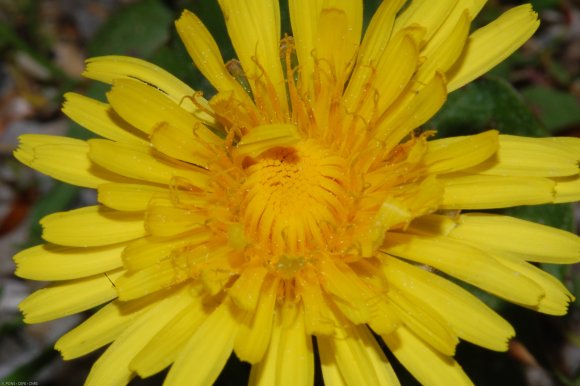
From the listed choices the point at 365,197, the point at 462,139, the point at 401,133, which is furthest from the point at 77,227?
the point at 462,139

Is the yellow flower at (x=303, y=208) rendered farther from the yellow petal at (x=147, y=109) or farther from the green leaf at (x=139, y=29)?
the green leaf at (x=139, y=29)

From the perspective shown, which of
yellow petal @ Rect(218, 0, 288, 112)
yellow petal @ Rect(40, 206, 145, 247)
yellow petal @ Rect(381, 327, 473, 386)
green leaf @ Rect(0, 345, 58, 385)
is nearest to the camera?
yellow petal @ Rect(381, 327, 473, 386)

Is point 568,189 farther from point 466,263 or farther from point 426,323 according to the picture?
point 426,323

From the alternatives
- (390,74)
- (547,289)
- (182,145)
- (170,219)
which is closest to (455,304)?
(547,289)

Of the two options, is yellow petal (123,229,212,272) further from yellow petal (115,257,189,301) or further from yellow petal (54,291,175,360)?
yellow petal (54,291,175,360)

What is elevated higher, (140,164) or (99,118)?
(99,118)

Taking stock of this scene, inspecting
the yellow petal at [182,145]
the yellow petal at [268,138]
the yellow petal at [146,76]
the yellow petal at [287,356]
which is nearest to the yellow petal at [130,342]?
the yellow petal at [287,356]

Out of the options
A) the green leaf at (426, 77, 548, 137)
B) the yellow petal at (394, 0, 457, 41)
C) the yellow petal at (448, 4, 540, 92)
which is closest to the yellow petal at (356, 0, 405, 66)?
the yellow petal at (394, 0, 457, 41)
